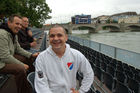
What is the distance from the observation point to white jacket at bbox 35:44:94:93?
159cm

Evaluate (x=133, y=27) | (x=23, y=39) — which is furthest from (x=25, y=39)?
(x=133, y=27)

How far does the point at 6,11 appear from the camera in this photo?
16594 millimetres

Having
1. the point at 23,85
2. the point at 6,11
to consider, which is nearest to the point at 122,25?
the point at 6,11

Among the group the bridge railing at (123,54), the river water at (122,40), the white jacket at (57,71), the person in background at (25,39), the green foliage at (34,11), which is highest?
the green foliage at (34,11)

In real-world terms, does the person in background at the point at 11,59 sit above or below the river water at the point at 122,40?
above

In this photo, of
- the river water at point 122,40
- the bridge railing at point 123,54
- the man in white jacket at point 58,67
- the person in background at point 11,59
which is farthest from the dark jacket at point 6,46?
the river water at point 122,40

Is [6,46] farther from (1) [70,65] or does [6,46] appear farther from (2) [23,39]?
(2) [23,39]

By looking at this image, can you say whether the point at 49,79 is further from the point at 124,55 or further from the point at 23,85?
the point at 124,55

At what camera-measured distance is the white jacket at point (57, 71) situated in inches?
62.6

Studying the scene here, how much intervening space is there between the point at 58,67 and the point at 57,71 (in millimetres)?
49

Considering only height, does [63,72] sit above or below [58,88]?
above

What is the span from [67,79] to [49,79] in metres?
0.22

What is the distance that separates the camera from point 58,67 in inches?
64.0

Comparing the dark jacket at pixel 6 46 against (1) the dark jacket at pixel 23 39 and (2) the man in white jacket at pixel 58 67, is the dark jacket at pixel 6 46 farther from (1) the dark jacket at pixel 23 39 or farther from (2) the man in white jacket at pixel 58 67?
(1) the dark jacket at pixel 23 39
